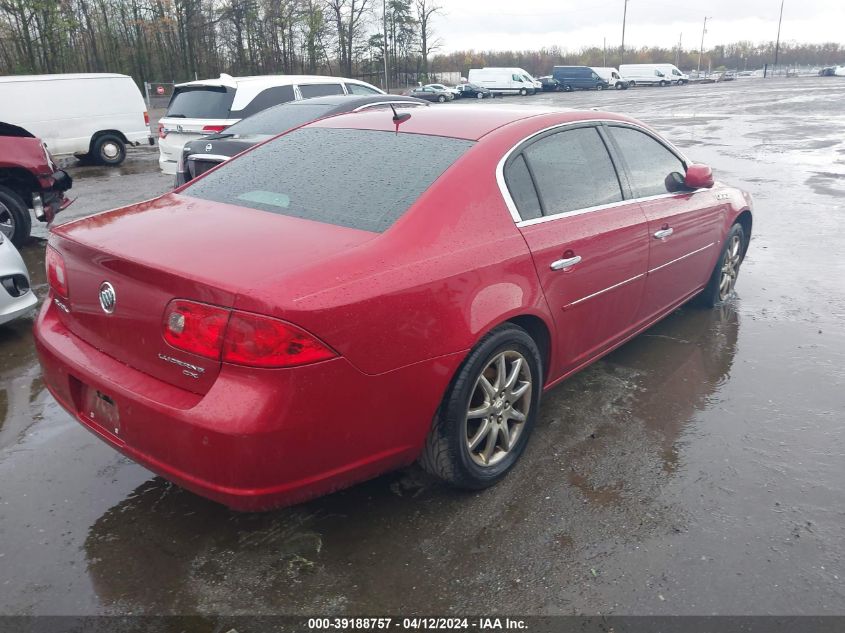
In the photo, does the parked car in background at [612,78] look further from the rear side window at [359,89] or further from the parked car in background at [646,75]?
the rear side window at [359,89]

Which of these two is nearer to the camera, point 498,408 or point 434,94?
point 498,408

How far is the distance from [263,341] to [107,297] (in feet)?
2.61

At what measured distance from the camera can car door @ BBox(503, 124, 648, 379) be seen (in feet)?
10.3

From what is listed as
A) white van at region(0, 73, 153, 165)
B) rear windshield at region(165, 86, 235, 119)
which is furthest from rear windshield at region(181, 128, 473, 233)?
white van at region(0, 73, 153, 165)

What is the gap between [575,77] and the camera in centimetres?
5625

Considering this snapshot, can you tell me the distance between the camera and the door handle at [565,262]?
123 inches

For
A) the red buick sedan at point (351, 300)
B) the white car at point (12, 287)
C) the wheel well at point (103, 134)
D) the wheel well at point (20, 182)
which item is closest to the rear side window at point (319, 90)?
the wheel well at point (20, 182)

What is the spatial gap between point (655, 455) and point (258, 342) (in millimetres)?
2083

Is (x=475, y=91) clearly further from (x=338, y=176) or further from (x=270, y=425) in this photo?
(x=270, y=425)

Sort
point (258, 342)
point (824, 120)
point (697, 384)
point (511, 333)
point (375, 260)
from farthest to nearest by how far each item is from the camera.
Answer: point (824, 120), point (697, 384), point (511, 333), point (375, 260), point (258, 342)

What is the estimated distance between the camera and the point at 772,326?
499 cm

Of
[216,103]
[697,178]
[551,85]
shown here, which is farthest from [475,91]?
[697,178]

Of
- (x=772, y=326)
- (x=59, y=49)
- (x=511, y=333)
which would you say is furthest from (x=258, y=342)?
(x=59, y=49)

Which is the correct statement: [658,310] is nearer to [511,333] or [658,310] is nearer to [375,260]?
[511,333]
